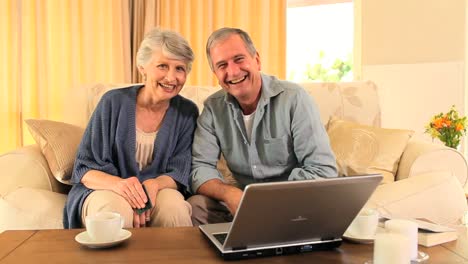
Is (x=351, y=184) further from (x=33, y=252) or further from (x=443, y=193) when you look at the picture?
(x=443, y=193)

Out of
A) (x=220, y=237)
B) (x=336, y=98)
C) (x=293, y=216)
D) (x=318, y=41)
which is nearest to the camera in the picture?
(x=293, y=216)

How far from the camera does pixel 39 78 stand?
344cm

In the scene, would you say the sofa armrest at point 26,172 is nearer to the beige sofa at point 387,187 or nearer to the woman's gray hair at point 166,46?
the beige sofa at point 387,187

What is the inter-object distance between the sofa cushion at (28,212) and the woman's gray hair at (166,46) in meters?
0.64

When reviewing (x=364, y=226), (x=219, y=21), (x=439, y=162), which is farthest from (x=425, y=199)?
(x=219, y=21)

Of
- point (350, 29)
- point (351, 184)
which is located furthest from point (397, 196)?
point (350, 29)

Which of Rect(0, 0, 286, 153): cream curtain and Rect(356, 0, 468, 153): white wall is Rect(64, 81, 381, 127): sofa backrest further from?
Rect(0, 0, 286, 153): cream curtain

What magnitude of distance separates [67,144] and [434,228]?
142 centimetres

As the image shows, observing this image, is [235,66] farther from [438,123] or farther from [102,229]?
[438,123]

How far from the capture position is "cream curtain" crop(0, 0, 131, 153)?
3.34 meters

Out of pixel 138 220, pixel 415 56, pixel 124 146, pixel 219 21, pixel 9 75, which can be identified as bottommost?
pixel 138 220

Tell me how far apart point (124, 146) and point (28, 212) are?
1.33ft

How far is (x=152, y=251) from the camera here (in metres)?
1.03

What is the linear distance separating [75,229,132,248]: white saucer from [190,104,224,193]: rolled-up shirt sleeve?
0.59 m
